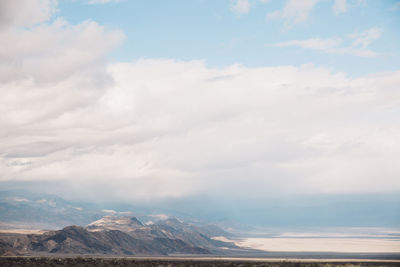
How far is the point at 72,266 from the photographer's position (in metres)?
82.8

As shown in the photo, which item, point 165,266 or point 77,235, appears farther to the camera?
point 77,235

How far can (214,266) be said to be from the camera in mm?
86562

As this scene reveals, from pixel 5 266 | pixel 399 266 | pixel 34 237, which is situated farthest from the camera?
pixel 34 237

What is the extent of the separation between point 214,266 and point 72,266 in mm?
26498

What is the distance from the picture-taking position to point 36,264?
8512 centimetres

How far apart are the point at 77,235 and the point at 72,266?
98549 millimetres

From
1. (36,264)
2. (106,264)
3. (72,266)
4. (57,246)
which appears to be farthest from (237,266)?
(57,246)

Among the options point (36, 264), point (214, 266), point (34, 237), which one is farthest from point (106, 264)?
point (34, 237)

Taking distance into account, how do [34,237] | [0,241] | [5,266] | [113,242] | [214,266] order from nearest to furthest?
1. [5,266]
2. [214,266]
3. [0,241]
4. [34,237]
5. [113,242]

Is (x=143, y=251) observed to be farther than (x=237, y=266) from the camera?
Yes

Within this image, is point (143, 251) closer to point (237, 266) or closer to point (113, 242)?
point (113, 242)

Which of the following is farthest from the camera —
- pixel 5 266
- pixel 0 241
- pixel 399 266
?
pixel 0 241

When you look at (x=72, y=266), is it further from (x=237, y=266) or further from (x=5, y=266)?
(x=237, y=266)

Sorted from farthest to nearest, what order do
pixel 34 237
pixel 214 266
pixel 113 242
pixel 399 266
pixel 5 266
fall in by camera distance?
pixel 113 242
pixel 34 237
pixel 399 266
pixel 214 266
pixel 5 266
